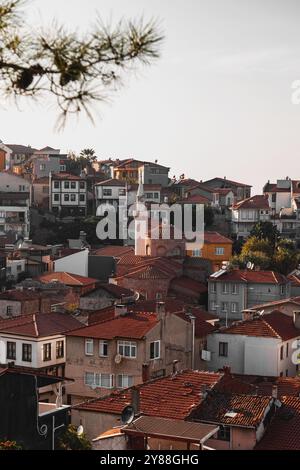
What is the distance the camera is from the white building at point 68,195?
75.2 m

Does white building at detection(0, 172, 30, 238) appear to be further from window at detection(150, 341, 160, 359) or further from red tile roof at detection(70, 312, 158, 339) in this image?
window at detection(150, 341, 160, 359)

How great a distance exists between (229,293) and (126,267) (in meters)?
8.48

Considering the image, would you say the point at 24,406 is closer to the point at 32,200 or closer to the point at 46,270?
the point at 46,270

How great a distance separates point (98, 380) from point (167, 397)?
7374 mm

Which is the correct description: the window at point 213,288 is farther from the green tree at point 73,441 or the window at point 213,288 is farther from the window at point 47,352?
the green tree at point 73,441

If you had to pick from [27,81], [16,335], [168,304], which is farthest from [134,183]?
[27,81]

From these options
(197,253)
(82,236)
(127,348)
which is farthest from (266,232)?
(127,348)

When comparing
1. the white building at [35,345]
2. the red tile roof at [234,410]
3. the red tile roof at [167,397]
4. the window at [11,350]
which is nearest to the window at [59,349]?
the white building at [35,345]

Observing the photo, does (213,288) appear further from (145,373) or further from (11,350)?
(145,373)

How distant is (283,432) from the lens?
19.9m

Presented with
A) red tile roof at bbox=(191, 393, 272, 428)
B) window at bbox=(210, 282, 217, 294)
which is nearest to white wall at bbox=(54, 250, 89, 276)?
window at bbox=(210, 282, 217, 294)

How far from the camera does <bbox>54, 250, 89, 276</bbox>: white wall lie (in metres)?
54.9

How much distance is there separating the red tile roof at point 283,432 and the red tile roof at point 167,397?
2.03 meters

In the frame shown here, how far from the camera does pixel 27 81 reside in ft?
23.9
